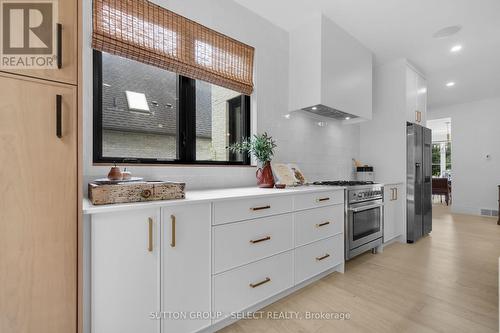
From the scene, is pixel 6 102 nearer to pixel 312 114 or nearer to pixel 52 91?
pixel 52 91

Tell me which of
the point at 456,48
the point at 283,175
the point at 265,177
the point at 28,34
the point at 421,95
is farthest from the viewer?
the point at 421,95

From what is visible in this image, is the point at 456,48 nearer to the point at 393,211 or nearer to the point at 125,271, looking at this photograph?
the point at 393,211

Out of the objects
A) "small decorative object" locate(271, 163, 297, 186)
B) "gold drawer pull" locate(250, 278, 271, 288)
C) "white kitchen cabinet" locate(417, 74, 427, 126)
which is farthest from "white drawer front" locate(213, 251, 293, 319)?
"white kitchen cabinet" locate(417, 74, 427, 126)

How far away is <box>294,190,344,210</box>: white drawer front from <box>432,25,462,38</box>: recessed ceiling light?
7.44 feet

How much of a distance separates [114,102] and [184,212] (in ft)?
3.50

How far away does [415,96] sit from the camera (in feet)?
12.0

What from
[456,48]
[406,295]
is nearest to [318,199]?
[406,295]

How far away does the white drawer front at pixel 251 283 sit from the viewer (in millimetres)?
1486

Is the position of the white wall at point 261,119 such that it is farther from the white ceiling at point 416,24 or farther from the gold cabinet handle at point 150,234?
the gold cabinet handle at point 150,234

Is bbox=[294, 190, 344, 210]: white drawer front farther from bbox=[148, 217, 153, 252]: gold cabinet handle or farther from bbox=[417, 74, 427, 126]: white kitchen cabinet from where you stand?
bbox=[417, 74, 427, 126]: white kitchen cabinet

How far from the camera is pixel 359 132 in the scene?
3.89 metres

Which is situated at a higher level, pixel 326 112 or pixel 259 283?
pixel 326 112

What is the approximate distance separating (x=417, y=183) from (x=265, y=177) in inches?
105

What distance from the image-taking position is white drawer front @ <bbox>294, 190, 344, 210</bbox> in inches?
77.0
